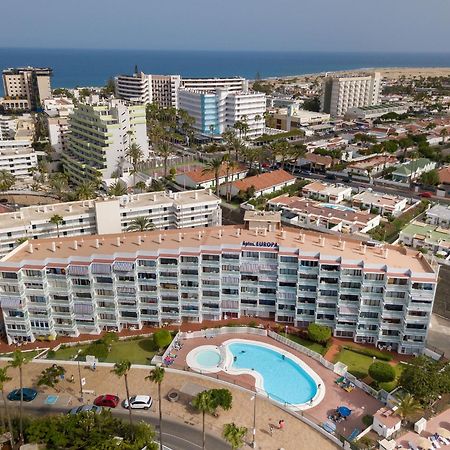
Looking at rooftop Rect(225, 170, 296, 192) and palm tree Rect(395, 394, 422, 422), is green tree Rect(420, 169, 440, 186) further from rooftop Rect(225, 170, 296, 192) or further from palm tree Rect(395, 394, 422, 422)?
palm tree Rect(395, 394, 422, 422)

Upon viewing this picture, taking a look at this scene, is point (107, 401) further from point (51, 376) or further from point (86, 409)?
point (51, 376)

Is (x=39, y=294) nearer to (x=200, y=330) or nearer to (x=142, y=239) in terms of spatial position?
(x=142, y=239)

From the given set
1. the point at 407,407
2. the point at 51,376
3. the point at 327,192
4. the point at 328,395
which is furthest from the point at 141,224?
the point at 327,192

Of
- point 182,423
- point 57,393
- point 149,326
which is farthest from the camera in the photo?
point 149,326

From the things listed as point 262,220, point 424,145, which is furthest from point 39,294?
point 424,145

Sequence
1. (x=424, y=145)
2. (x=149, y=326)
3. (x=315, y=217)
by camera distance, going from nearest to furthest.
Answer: (x=149, y=326), (x=315, y=217), (x=424, y=145)

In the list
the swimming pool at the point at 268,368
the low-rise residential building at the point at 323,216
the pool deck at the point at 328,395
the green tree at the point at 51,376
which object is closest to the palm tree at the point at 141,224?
the pool deck at the point at 328,395
